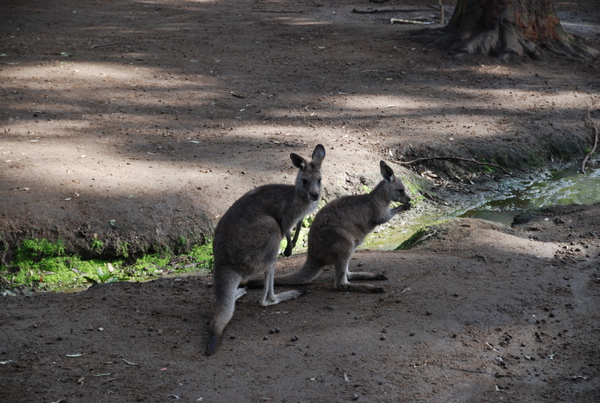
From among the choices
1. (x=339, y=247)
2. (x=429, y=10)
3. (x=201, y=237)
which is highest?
(x=429, y=10)

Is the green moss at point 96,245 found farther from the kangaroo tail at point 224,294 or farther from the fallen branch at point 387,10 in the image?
the fallen branch at point 387,10

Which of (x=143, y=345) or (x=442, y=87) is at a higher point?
(x=442, y=87)

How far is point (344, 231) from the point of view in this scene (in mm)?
6355

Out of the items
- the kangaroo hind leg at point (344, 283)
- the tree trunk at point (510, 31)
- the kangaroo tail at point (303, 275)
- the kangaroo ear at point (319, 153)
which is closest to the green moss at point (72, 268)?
the kangaroo tail at point (303, 275)

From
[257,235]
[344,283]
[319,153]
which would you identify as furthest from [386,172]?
[257,235]

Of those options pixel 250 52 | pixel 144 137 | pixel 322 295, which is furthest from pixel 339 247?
pixel 250 52

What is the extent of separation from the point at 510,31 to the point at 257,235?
36.3 feet

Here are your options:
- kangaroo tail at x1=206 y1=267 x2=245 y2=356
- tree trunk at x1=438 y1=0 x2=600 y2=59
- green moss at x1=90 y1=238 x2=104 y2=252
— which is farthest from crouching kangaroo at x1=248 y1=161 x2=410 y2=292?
tree trunk at x1=438 y1=0 x2=600 y2=59

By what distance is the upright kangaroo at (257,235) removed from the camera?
582 centimetres

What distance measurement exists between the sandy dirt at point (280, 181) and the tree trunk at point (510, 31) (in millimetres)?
451

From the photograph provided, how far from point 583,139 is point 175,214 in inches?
285

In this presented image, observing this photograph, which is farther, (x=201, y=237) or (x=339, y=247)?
(x=201, y=237)

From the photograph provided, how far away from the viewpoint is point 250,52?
1526cm

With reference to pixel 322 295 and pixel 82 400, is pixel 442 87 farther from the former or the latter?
pixel 82 400
